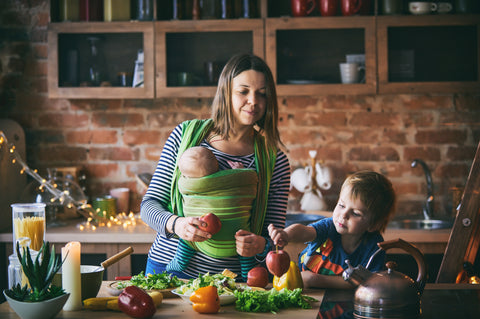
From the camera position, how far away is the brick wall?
351cm

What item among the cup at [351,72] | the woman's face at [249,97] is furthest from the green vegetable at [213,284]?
the cup at [351,72]

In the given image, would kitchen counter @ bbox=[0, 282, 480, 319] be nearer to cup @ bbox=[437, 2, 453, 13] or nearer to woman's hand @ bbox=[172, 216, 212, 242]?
woman's hand @ bbox=[172, 216, 212, 242]

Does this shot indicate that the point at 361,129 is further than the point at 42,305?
Yes

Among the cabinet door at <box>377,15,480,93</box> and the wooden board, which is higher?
the cabinet door at <box>377,15,480,93</box>

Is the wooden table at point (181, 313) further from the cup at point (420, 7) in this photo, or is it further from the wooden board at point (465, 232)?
the cup at point (420, 7)

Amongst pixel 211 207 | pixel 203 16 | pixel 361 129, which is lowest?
pixel 211 207

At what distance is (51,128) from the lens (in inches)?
143

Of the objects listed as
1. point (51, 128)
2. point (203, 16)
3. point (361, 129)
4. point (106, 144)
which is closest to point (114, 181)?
point (106, 144)

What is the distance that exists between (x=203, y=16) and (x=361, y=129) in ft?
3.89

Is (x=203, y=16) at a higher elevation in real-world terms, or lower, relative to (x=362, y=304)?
higher

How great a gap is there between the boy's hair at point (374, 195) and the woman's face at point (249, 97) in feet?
1.36

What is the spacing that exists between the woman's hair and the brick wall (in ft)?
4.45

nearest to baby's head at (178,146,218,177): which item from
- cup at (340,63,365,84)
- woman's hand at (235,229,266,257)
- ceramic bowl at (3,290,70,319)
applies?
woman's hand at (235,229,266,257)

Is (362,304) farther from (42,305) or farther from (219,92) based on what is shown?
(219,92)
